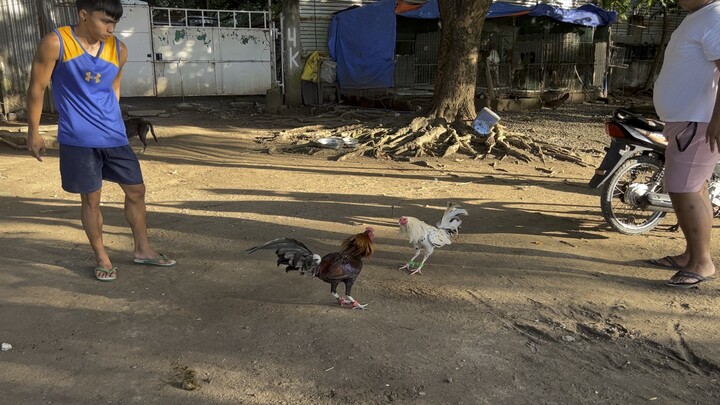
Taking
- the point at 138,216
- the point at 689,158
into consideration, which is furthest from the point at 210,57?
the point at 689,158

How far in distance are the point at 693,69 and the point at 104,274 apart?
435cm

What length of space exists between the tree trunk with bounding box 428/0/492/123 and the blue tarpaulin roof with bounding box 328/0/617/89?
5.46 metres

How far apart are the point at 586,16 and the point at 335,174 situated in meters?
12.2

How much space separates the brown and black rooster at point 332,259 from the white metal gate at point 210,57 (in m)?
14.8

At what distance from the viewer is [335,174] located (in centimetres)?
779

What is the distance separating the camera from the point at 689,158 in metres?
3.83

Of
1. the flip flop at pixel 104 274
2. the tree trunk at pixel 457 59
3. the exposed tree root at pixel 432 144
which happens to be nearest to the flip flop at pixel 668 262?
the flip flop at pixel 104 274

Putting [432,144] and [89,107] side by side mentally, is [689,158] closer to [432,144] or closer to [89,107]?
[89,107]

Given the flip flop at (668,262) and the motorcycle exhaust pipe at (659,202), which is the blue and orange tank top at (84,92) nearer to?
the flip flop at (668,262)

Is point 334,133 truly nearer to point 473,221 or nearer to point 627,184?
point 473,221

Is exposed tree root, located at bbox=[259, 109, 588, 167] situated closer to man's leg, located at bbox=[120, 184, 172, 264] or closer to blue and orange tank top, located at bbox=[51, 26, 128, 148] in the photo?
man's leg, located at bbox=[120, 184, 172, 264]

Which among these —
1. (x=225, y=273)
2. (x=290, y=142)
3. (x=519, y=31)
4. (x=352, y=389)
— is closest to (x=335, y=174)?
(x=290, y=142)

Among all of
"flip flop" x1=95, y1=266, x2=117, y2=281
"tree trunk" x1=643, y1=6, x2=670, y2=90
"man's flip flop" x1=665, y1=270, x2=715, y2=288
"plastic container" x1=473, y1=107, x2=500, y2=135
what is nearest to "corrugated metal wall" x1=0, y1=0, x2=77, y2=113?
"plastic container" x1=473, y1=107, x2=500, y2=135

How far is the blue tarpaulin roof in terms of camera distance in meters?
15.4
